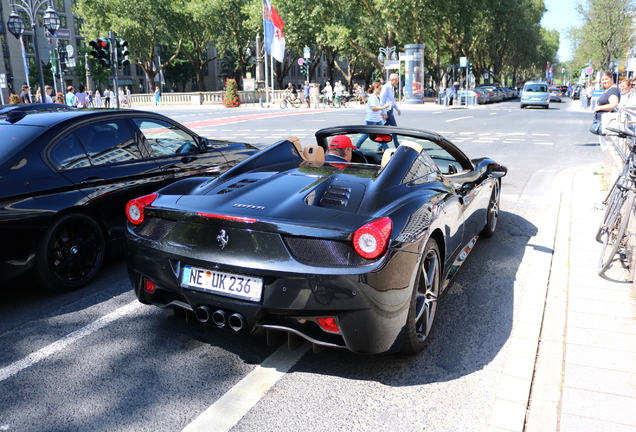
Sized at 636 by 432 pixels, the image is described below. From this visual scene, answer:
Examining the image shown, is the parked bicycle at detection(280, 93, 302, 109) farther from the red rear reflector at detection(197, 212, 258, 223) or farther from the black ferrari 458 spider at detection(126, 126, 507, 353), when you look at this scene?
the red rear reflector at detection(197, 212, 258, 223)

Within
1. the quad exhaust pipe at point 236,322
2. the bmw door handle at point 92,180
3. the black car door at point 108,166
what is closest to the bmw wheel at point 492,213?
the black car door at point 108,166

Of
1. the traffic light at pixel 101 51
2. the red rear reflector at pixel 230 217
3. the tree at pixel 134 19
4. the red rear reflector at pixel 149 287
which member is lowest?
the red rear reflector at pixel 149 287

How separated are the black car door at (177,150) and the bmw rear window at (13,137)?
105cm

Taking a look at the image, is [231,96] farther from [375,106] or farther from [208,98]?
[375,106]

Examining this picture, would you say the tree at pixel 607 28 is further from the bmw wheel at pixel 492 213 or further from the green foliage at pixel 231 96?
the bmw wheel at pixel 492 213

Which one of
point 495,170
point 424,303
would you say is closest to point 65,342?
point 424,303

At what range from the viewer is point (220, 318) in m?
3.11

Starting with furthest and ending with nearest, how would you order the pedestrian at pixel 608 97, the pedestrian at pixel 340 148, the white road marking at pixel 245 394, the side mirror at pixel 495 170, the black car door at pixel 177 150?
the pedestrian at pixel 608 97 → the black car door at pixel 177 150 → the side mirror at pixel 495 170 → the pedestrian at pixel 340 148 → the white road marking at pixel 245 394

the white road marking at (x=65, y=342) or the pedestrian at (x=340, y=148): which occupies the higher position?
the pedestrian at (x=340, y=148)

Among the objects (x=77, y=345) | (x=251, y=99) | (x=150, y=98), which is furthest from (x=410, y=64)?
(x=77, y=345)

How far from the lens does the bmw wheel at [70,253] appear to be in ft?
14.5

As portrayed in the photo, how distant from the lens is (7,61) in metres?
75.1

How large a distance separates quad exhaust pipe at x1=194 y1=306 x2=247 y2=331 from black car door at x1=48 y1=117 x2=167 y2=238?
2.10 metres

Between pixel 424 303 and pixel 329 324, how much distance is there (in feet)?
2.56
